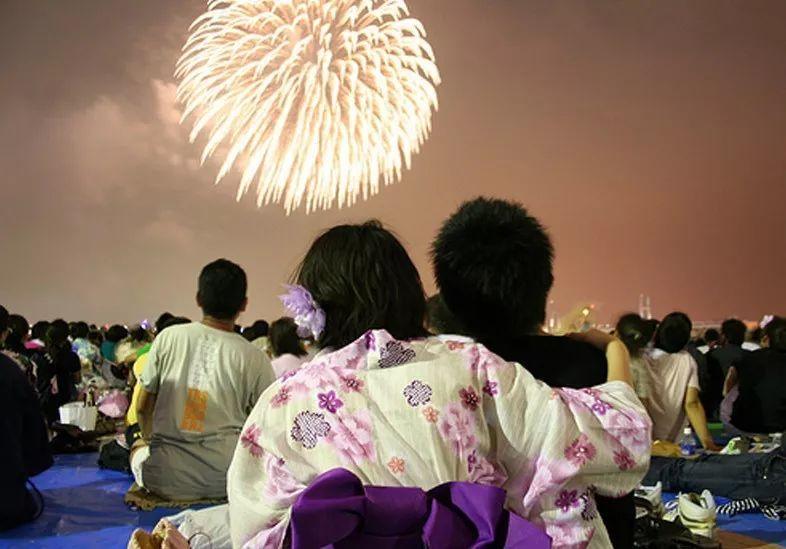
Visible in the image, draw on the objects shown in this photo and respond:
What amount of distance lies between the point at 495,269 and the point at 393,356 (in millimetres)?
387

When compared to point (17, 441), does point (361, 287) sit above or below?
above

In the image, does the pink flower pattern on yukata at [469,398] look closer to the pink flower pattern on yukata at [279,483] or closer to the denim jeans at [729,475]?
the pink flower pattern on yukata at [279,483]

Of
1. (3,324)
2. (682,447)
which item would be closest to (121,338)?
(3,324)

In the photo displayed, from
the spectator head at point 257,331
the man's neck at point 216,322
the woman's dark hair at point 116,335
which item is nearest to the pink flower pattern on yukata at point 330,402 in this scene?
the man's neck at point 216,322

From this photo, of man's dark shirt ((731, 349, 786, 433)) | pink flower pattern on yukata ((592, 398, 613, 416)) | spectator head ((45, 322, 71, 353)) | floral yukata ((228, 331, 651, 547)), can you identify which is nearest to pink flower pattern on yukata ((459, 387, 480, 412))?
floral yukata ((228, 331, 651, 547))

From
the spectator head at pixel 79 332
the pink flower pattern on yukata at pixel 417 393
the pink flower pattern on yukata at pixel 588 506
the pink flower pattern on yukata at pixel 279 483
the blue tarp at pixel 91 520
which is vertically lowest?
the blue tarp at pixel 91 520

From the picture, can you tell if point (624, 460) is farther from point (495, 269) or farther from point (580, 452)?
point (495, 269)

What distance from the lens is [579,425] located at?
53.9 inches

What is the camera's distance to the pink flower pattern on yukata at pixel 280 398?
4.59 feet

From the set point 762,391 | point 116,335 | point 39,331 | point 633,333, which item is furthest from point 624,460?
point 116,335

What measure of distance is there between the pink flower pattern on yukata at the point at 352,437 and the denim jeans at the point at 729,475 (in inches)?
120

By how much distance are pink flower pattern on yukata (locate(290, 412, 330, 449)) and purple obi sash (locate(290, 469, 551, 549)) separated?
0.30ft

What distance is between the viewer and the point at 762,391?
486 centimetres

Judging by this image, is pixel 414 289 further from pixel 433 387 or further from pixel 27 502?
pixel 27 502
